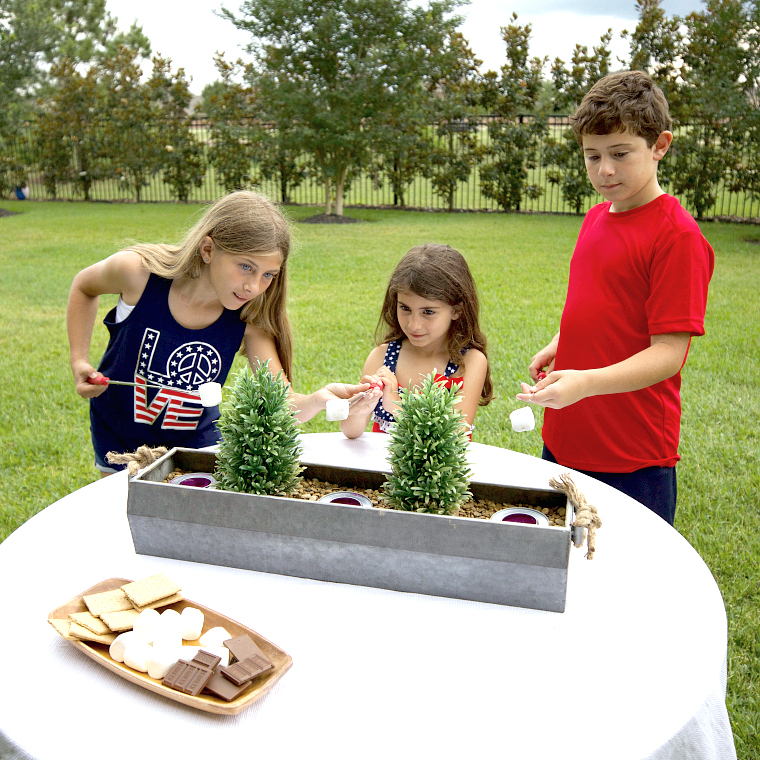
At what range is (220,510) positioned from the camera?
140 cm

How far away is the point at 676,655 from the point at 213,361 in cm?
174

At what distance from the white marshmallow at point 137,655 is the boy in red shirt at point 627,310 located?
3.28 feet

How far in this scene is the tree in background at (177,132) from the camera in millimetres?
16828

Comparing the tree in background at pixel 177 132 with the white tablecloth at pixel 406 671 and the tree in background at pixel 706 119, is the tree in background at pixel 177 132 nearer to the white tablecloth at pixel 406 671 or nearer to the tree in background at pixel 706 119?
the tree in background at pixel 706 119

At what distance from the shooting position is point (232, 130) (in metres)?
15.1

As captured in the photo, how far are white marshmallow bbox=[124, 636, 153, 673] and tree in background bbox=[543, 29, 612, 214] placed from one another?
14384 mm

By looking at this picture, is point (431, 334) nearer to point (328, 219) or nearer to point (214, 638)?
point (214, 638)

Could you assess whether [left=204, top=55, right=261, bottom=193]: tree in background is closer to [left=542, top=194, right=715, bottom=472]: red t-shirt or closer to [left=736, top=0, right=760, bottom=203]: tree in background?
[left=736, top=0, right=760, bottom=203]: tree in background

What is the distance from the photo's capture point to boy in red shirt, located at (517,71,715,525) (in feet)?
6.40

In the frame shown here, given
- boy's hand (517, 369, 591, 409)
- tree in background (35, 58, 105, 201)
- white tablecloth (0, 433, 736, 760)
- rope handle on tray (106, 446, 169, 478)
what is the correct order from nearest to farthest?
white tablecloth (0, 433, 736, 760), rope handle on tray (106, 446, 169, 478), boy's hand (517, 369, 591, 409), tree in background (35, 58, 105, 201)

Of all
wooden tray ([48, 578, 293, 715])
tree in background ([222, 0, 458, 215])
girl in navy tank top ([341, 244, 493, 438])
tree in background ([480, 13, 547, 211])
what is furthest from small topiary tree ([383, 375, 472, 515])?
tree in background ([480, 13, 547, 211])

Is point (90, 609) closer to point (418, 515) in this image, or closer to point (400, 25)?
point (418, 515)

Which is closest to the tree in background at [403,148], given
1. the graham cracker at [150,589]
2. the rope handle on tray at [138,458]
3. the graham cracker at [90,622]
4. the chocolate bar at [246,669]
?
the rope handle on tray at [138,458]

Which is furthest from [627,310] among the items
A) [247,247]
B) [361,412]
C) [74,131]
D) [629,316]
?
[74,131]
